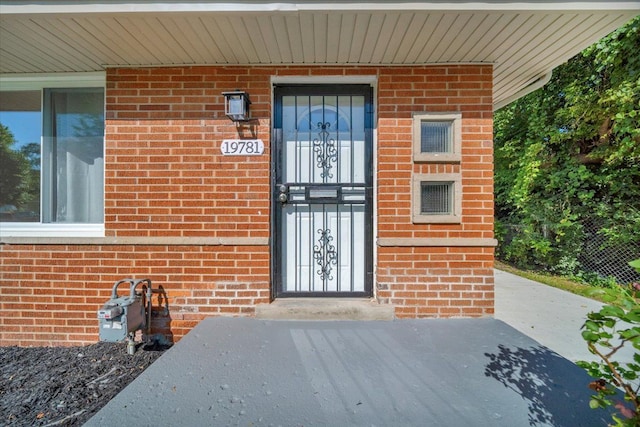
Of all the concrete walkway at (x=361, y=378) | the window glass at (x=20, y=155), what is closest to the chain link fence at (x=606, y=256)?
the concrete walkway at (x=361, y=378)

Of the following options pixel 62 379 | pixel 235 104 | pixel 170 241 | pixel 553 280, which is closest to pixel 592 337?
pixel 235 104

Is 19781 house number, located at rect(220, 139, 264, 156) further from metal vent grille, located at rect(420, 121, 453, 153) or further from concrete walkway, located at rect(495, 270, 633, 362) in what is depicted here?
concrete walkway, located at rect(495, 270, 633, 362)

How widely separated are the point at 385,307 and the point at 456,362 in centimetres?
82

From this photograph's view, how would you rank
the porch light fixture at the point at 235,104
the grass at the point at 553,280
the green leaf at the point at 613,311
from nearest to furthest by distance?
1. the green leaf at the point at 613,311
2. the porch light fixture at the point at 235,104
3. the grass at the point at 553,280

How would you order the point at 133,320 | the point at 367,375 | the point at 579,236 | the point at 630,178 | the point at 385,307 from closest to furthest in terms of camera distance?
the point at 367,375 < the point at 133,320 < the point at 385,307 < the point at 630,178 < the point at 579,236

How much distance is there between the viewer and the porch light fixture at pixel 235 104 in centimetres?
279

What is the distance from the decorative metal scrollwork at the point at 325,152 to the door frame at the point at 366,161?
0.33 m

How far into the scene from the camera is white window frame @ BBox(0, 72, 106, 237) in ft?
9.93

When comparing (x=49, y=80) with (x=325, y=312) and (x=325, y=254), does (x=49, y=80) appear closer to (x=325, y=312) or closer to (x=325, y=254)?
(x=325, y=254)

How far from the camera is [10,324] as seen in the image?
2.98 metres

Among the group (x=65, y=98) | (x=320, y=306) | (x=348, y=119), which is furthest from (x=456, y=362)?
(x=65, y=98)

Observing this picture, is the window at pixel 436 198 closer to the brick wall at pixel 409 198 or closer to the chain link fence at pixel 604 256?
the brick wall at pixel 409 198

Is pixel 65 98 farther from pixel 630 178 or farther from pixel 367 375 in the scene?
pixel 630 178

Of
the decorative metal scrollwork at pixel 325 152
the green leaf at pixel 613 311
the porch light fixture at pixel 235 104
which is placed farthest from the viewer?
the decorative metal scrollwork at pixel 325 152
